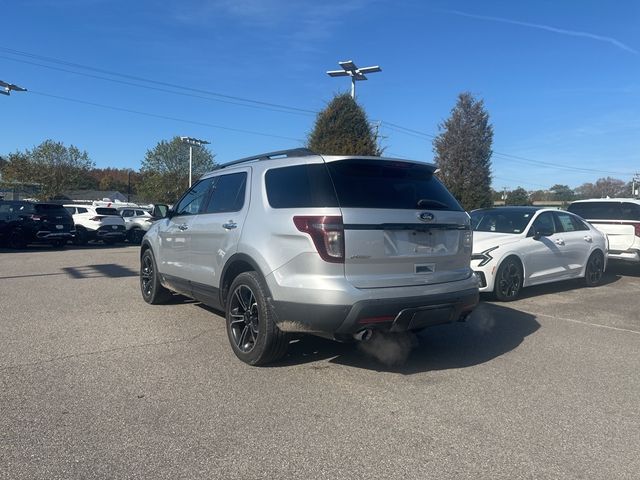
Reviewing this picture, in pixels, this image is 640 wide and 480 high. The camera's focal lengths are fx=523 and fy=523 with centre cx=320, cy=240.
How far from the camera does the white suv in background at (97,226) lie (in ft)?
67.4

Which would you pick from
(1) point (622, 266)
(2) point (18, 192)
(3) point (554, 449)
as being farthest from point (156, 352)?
(2) point (18, 192)

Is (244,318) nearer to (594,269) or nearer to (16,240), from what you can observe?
(594,269)

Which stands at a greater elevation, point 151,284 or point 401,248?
point 401,248

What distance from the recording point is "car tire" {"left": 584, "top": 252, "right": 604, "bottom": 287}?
9.82 m

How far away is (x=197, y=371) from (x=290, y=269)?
4.23ft

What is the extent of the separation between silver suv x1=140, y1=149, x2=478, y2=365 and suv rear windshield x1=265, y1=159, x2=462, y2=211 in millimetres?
11

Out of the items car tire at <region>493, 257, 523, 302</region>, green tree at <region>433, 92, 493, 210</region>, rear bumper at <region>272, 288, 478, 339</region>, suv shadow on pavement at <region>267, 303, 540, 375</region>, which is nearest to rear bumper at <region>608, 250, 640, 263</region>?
car tire at <region>493, 257, 523, 302</region>

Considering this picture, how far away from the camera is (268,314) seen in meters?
4.40

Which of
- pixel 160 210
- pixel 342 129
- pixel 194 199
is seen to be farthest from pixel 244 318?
pixel 342 129

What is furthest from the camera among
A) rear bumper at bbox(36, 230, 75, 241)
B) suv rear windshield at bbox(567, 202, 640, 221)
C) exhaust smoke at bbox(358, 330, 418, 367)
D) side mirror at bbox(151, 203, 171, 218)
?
rear bumper at bbox(36, 230, 75, 241)

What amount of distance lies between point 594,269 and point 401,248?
7292 mm

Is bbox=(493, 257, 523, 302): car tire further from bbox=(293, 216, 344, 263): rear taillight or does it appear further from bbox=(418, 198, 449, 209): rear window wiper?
bbox=(293, 216, 344, 263): rear taillight

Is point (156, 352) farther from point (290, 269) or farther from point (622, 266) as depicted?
point (622, 266)

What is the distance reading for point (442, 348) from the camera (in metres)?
5.39
